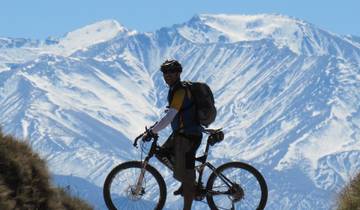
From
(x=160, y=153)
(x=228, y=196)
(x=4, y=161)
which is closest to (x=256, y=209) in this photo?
(x=228, y=196)

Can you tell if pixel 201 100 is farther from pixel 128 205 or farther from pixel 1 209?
pixel 1 209

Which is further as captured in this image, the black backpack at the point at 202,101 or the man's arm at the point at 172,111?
the black backpack at the point at 202,101

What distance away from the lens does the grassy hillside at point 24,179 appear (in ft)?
41.5

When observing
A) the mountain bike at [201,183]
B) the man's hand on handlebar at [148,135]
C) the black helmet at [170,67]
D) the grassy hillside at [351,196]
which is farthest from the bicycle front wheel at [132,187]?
the grassy hillside at [351,196]

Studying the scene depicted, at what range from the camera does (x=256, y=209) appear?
14.4 meters


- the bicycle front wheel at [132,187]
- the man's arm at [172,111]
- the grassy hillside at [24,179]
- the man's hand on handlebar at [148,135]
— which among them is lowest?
the grassy hillside at [24,179]

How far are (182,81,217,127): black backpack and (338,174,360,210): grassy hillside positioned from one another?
2.18 meters

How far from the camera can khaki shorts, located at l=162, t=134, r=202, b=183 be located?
14.1 meters

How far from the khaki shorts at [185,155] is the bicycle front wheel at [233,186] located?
2.11 feet

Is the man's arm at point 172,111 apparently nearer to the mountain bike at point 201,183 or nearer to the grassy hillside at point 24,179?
the mountain bike at point 201,183

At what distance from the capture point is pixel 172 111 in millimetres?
13688

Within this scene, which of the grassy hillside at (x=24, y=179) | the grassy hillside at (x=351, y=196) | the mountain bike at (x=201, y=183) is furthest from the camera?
the mountain bike at (x=201, y=183)

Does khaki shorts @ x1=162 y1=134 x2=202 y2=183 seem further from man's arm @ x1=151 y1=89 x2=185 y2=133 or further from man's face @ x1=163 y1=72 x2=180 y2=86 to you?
man's face @ x1=163 y1=72 x2=180 y2=86

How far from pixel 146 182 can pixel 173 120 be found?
1.24 meters
